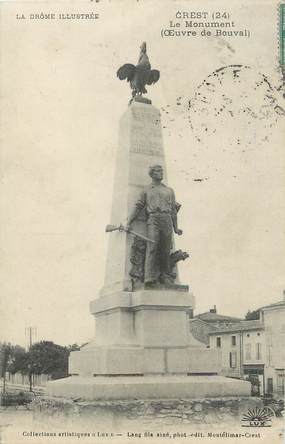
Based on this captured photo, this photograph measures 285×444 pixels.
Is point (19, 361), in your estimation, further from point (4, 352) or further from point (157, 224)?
point (157, 224)

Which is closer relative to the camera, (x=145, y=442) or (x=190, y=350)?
(x=145, y=442)

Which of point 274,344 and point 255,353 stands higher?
point 274,344

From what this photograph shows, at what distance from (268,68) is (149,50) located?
214cm

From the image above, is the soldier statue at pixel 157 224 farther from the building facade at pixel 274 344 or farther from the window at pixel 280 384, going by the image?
the window at pixel 280 384

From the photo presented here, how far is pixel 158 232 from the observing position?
991cm

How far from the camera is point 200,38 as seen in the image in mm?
10688

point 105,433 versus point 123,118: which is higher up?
point 123,118

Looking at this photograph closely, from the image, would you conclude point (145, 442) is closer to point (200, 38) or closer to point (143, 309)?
point (143, 309)

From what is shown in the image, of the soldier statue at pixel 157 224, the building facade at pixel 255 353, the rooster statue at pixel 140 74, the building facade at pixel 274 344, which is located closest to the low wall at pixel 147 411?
the soldier statue at pixel 157 224

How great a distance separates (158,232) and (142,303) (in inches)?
46.9

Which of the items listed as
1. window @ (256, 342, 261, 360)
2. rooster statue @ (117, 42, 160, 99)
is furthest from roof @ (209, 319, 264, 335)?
rooster statue @ (117, 42, 160, 99)

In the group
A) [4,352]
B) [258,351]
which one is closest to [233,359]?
[258,351]

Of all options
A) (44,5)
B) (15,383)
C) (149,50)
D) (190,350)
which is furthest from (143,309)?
(15,383)

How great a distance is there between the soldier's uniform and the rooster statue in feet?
7.20
